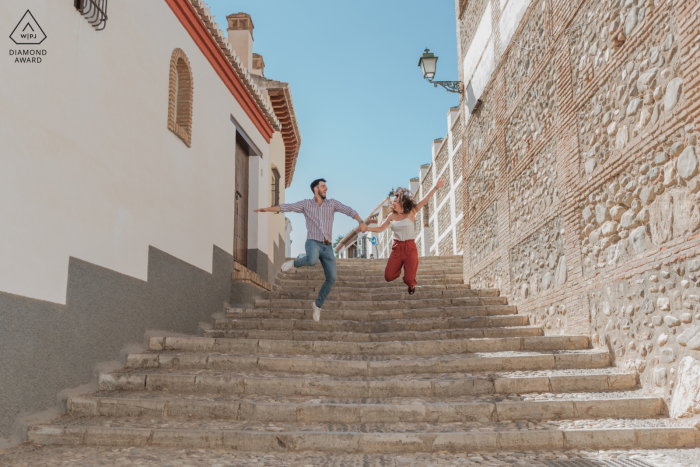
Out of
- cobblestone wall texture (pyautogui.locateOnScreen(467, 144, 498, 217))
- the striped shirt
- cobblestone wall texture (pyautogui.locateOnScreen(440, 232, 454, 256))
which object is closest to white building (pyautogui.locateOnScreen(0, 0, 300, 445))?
the striped shirt

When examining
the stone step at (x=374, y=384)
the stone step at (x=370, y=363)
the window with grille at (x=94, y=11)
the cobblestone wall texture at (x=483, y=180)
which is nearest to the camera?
the stone step at (x=374, y=384)

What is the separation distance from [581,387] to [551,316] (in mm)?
1941

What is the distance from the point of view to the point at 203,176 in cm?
816

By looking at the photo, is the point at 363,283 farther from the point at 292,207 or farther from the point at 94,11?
the point at 94,11

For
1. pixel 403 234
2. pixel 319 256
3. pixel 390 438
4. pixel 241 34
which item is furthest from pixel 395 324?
pixel 241 34

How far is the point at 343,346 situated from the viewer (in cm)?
632

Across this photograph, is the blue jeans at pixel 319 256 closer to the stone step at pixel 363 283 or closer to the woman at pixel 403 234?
the woman at pixel 403 234

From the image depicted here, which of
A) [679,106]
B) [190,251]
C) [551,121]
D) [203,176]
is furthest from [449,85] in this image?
[679,106]

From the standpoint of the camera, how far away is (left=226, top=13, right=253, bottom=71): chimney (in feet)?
41.8

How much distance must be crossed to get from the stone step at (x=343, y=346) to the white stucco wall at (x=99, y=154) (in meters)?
0.90

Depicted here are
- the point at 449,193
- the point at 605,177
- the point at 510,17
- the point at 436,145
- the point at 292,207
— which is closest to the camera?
the point at 605,177

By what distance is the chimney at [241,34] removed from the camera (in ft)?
41.8

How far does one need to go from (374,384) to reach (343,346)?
4.28 feet

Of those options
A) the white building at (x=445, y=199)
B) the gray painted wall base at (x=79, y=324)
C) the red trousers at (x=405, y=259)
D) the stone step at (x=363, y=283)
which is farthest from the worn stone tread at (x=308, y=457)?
the white building at (x=445, y=199)
